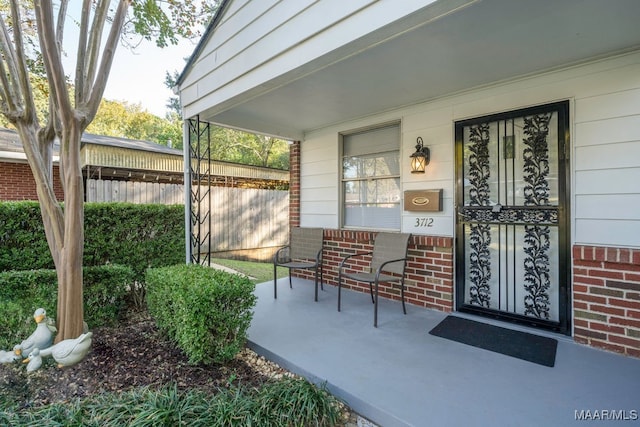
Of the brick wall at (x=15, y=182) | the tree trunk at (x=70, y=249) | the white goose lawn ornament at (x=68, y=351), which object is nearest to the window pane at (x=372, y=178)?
the tree trunk at (x=70, y=249)

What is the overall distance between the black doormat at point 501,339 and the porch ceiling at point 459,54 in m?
2.39

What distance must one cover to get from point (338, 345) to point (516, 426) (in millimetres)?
1317

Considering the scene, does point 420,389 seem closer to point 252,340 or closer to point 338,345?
point 338,345

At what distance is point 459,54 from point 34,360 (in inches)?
158

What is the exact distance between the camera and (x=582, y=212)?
2693 millimetres

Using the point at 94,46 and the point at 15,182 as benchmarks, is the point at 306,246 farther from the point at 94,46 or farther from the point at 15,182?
the point at 15,182

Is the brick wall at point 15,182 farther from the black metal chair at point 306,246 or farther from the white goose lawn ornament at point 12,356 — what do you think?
the black metal chair at point 306,246

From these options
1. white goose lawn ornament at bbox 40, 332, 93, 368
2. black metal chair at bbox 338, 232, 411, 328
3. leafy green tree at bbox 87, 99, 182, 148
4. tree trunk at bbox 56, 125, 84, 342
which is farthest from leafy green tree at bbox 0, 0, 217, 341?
leafy green tree at bbox 87, 99, 182, 148

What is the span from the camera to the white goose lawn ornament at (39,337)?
244cm

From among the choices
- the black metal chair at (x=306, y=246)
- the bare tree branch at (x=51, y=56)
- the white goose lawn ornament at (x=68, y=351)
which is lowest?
the white goose lawn ornament at (x=68, y=351)

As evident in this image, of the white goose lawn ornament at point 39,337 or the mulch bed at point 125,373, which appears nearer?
the mulch bed at point 125,373

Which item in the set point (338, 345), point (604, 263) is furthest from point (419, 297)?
point (604, 263)

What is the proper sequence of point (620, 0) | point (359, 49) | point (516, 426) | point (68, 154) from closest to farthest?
point (516, 426) → point (620, 0) → point (359, 49) → point (68, 154)
